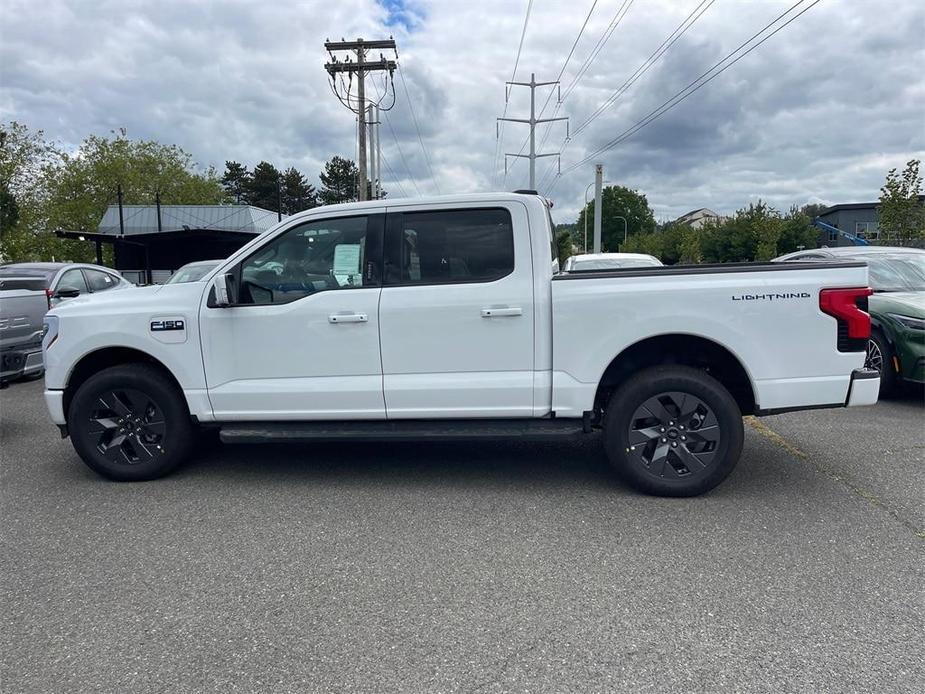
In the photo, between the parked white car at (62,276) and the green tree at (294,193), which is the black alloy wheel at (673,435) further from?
the green tree at (294,193)

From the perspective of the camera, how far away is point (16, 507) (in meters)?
4.57

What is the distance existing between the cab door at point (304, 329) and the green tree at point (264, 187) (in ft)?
264

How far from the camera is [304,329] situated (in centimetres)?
461

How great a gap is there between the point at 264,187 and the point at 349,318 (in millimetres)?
82400

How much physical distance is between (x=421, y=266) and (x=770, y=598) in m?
2.96

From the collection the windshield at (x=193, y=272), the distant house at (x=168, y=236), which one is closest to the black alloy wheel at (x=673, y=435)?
the windshield at (x=193, y=272)

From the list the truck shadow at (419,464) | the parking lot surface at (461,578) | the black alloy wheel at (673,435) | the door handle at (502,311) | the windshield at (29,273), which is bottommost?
the parking lot surface at (461,578)

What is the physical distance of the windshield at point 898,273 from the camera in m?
7.99

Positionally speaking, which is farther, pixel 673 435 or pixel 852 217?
pixel 852 217

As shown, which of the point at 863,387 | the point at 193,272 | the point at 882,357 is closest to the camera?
the point at 863,387

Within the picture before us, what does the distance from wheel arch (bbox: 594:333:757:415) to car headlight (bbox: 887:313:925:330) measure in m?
3.63

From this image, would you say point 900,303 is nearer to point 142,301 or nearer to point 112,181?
point 142,301

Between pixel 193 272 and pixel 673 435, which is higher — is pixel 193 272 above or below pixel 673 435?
above

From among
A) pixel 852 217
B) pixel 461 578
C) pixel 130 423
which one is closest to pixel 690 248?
pixel 852 217
